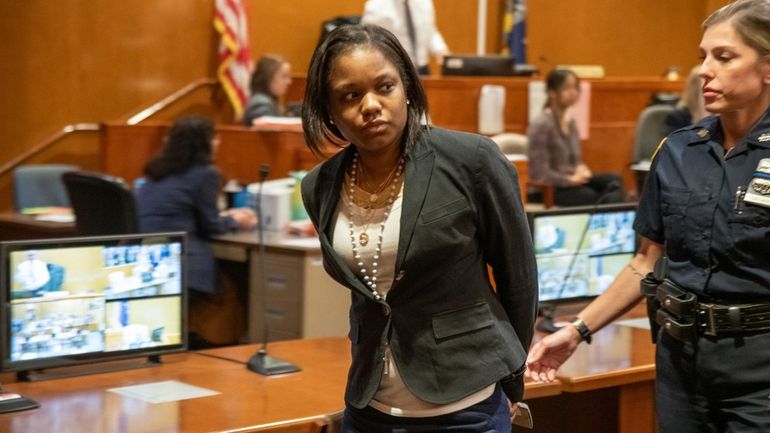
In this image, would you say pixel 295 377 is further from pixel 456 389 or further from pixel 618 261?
pixel 618 261

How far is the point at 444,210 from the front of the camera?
1970mm

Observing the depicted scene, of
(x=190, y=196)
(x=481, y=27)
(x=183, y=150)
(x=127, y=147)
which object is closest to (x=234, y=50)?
(x=127, y=147)

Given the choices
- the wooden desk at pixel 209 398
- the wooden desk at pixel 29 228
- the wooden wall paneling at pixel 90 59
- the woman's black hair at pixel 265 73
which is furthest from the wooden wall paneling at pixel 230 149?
the wooden desk at pixel 209 398

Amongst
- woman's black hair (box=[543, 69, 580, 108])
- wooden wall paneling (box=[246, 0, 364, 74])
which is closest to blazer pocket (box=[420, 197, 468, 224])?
woman's black hair (box=[543, 69, 580, 108])

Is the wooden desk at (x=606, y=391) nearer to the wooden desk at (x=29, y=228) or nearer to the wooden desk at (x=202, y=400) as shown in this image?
the wooden desk at (x=202, y=400)

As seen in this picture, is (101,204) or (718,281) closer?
(718,281)

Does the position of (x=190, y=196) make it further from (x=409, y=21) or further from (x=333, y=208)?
(x=333, y=208)

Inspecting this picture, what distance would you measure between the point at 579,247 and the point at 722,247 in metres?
1.81

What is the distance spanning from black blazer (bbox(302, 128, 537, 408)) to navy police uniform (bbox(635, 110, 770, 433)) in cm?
40

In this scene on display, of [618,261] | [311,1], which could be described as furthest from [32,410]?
[311,1]

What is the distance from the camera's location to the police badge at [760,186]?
215cm

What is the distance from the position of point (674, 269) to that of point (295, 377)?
45.9 inches

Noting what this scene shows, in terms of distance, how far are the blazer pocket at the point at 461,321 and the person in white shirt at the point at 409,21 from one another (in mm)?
5760

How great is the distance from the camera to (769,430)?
2.11 metres
